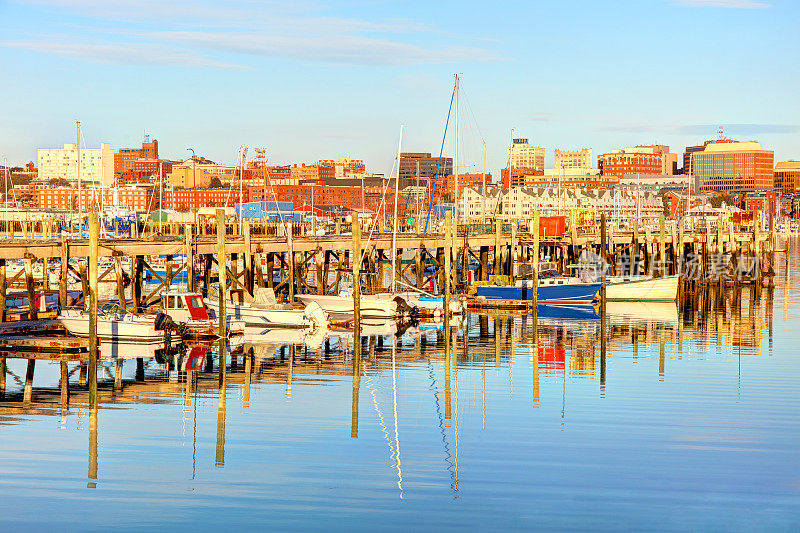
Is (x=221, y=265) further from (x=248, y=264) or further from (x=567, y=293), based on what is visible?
(x=567, y=293)

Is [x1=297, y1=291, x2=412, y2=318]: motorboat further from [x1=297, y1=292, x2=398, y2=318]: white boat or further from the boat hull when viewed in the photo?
the boat hull

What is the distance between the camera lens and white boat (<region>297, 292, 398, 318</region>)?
5184 cm

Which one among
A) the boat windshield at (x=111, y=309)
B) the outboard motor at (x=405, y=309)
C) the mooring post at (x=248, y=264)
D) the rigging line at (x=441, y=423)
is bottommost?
the rigging line at (x=441, y=423)

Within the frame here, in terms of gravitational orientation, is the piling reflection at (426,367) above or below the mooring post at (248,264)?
below

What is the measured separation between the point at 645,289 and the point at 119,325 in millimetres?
35053

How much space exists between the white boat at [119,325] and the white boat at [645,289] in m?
32.6

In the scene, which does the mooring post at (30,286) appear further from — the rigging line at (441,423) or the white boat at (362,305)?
the rigging line at (441,423)

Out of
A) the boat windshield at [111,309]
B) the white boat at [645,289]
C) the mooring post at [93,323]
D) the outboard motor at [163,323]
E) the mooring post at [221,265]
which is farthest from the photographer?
the white boat at [645,289]

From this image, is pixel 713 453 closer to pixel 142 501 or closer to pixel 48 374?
pixel 142 501

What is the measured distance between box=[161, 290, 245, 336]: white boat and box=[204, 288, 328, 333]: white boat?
2.90 m

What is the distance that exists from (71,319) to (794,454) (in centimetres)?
2842

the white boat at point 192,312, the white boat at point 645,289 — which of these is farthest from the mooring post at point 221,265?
the white boat at point 645,289

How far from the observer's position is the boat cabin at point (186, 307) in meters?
44.2

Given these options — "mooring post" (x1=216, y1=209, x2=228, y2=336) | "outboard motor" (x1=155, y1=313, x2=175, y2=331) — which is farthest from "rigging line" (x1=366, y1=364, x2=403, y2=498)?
"outboard motor" (x1=155, y1=313, x2=175, y2=331)
